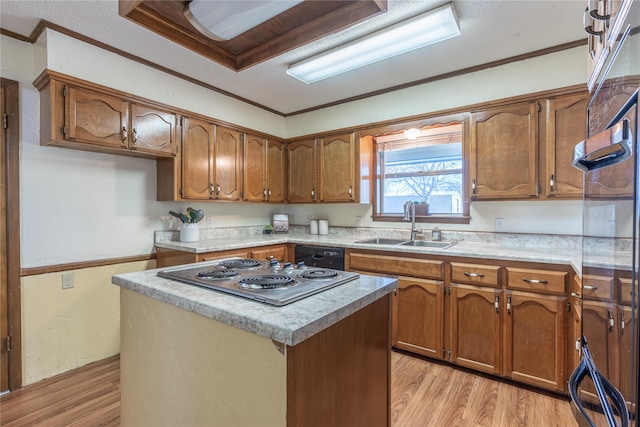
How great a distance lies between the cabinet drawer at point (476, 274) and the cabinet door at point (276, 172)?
85.9 inches

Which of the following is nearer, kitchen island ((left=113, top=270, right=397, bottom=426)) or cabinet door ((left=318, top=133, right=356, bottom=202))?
kitchen island ((left=113, top=270, right=397, bottom=426))

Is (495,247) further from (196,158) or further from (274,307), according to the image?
(196,158)

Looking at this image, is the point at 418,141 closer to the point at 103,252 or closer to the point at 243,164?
the point at 243,164

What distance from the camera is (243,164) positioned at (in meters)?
3.38

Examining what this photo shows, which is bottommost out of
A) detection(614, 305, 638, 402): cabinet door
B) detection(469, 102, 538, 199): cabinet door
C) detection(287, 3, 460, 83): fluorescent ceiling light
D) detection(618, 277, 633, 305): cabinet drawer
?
detection(614, 305, 638, 402): cabinet door

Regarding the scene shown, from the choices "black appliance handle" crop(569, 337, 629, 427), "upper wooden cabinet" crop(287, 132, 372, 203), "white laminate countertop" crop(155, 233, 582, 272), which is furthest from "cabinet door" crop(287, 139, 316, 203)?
"black appliance handle" crop(569, 337, 629, 427)

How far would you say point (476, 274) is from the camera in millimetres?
2271

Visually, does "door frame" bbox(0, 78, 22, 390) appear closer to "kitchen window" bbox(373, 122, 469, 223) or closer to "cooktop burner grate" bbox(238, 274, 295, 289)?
"cooktop burner grate" bbox(238, 274, 295, 289)

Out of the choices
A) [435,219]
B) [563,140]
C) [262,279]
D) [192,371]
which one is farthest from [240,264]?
[563,140]

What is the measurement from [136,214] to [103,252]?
16.2 inches

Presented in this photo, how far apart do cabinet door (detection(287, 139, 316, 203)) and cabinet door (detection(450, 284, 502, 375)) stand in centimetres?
191

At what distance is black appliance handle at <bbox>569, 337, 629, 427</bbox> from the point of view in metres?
0.78

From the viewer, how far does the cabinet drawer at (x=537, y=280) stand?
199 centimetres

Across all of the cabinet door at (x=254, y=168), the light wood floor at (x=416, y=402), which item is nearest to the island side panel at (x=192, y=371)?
the light wood floor at (x=416, y=402)
